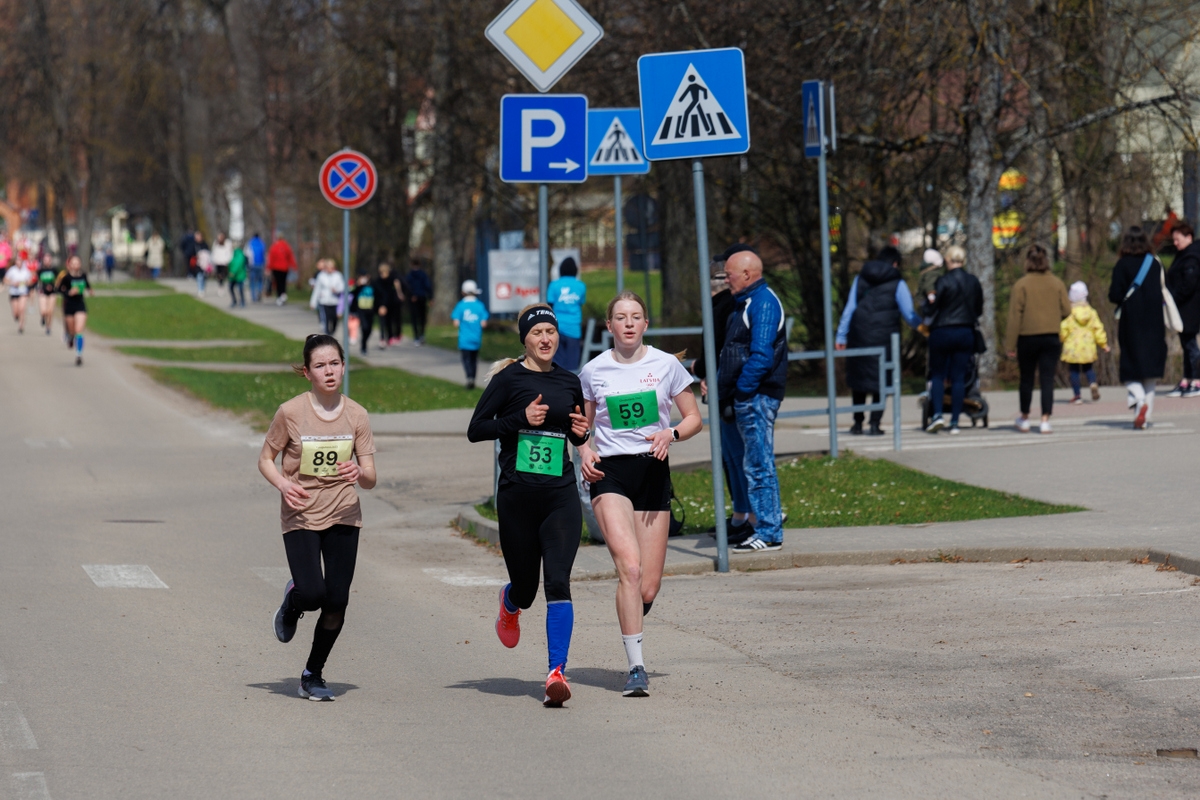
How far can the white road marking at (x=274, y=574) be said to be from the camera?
10458 millimetres

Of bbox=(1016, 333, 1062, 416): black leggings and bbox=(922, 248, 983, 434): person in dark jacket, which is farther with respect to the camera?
bbox=(922, 248, 983, 434): person in dark jacket

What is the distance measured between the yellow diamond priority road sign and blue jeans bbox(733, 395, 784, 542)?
8.43 ft

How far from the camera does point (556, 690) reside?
6.82m

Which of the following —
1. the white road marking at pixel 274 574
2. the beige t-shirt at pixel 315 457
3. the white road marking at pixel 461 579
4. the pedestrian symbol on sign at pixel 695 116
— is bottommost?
the white road marking at pixel 461 579

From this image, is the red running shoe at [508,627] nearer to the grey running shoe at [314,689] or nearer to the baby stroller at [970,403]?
the grey running shoe at [314,689]

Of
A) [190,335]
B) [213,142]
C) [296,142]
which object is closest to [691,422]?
[190,335]

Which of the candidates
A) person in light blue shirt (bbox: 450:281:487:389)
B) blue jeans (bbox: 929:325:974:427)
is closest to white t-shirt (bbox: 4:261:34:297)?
person in light blue shirt (bbox: 450:281:487:389)

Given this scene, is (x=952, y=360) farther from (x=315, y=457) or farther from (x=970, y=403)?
(x=315, y=457)

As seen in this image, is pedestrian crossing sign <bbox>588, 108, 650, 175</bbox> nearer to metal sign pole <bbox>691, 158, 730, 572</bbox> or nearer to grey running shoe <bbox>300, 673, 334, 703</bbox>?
metal sign pole <bbox>691, 158, 730, 572</bbox>

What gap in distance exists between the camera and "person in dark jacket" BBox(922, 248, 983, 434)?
53.3 feet

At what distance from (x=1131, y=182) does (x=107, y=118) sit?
176 feet

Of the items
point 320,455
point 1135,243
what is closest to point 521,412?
point 320,455

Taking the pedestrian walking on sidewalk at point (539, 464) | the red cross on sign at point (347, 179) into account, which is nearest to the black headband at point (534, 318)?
the pedestrian walking on sidewalk at point (539, 464)

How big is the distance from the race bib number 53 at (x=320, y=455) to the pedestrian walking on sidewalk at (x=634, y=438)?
1036 mm
